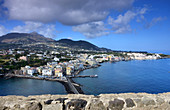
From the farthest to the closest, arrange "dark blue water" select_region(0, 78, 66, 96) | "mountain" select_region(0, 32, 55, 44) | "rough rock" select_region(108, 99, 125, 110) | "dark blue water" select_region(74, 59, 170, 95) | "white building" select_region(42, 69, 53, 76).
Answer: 1. "mountain" select_region(0, 32, 55, 44)
2. "white building" select_region(42, 69, 53, 76)
3. "dark blue water" select_region(74, 59, 170, 95)
4. "dark blue water" select_region(0, 78, 66, 96)
5. "rough rock" select_region(108, 99, 125, 110)

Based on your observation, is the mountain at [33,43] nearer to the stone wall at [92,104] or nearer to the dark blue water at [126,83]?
the dark blue water at [126,83]

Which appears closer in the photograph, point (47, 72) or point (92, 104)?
point (92, 104)

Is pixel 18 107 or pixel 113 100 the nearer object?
pixel 18 107

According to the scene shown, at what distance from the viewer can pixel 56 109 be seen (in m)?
2.26

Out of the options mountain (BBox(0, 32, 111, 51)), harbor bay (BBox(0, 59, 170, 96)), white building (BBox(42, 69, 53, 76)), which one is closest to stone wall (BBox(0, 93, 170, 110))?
harbor bay (BBox(0, 59, 170, 96))

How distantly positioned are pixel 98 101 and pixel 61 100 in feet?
2.68

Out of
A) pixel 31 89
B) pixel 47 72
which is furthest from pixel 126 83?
pixel 47 72

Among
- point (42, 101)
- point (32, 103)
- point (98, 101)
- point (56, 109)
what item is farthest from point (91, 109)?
point (32, 103)

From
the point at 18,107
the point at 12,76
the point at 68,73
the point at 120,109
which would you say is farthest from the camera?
the point at 68,73

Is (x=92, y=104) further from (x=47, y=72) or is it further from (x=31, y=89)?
(x=47, y=72)

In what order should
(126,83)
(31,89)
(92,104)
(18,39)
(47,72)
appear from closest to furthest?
(92,104), (31,89), (126,83), (47,72), (18,39)

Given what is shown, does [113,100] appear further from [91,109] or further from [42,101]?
[42,101]

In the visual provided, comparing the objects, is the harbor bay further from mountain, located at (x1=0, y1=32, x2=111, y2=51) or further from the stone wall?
mountain, located at (x1=0, y1=32, x2=111, y2=51)

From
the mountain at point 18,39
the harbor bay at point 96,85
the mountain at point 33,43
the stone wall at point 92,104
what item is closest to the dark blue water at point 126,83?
the harbor bay at point 96,85
